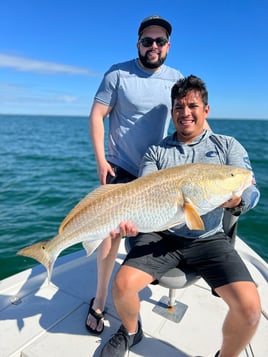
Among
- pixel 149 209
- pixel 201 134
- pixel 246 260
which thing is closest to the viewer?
pixel 149 209

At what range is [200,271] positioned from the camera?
2.70 m

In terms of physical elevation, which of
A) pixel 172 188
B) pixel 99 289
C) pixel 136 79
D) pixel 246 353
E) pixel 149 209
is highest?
pixel 136 79

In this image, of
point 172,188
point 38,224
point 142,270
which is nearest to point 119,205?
point 172,188

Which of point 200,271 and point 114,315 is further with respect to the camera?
point 114,315

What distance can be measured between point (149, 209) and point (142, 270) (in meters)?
0.57

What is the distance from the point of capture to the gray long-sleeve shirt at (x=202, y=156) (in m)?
2.88

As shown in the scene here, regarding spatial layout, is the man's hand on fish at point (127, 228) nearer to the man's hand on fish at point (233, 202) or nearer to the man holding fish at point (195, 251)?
the man holding fish at point (195, 251)

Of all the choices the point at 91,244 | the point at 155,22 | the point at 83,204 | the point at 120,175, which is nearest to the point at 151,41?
the point at 155,22

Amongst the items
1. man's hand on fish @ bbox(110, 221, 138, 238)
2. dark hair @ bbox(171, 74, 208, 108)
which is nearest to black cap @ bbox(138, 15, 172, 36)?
dark hair @ bbox(171, 74, 208, 108)

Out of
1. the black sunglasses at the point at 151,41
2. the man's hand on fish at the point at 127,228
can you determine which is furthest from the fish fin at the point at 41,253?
the black sunglasses at the point at 151,41

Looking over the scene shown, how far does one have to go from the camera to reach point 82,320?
3.14 m

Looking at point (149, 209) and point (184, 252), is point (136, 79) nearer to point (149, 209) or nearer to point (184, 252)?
point (149, 209)

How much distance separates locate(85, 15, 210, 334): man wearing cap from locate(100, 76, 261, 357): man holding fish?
0.86 ft

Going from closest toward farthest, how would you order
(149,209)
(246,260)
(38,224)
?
(149,209) < (246,260) < (38,224)
